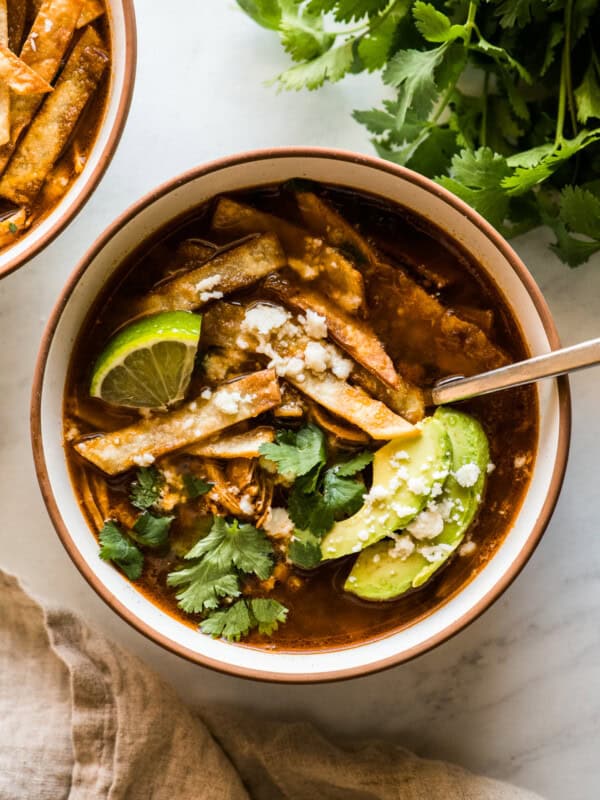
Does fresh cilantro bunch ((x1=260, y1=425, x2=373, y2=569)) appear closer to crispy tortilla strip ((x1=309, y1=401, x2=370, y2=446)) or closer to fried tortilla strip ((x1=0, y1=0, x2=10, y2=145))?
crispy tortilla strip ((x1=309, y1=401, x2=370, y2=446))

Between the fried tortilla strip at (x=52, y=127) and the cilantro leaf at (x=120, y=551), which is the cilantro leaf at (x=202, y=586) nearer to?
the cilantro leaf at (x=120, y=551)

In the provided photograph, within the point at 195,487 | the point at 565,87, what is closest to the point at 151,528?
the point at 195,487

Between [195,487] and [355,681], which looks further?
[355,681]

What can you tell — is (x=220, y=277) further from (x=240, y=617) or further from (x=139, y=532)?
(x=240, y=617)

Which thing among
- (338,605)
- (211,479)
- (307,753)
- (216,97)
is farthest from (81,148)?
(307,753)

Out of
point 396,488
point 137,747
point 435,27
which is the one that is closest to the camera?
point 435,27

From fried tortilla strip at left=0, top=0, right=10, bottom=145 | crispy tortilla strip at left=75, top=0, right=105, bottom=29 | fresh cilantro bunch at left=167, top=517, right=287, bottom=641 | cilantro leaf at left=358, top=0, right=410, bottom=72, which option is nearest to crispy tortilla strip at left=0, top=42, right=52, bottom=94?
fried tortilla strip at left=0, top=0, right=10, bottom=145
